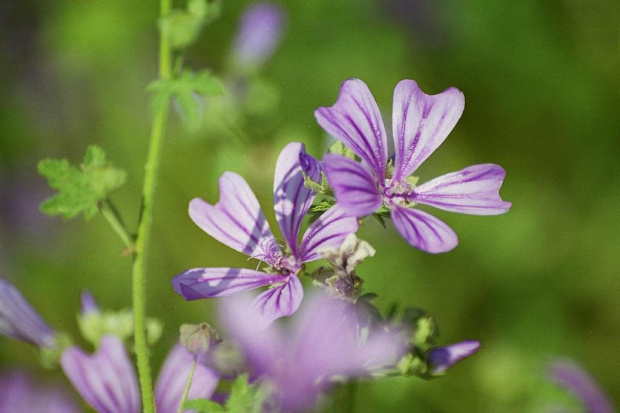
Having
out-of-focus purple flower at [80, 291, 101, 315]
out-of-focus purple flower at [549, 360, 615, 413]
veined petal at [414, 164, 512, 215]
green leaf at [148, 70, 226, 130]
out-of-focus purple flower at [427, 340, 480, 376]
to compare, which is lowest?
out-of-focus purple flower at [549, 360, 615, 413]

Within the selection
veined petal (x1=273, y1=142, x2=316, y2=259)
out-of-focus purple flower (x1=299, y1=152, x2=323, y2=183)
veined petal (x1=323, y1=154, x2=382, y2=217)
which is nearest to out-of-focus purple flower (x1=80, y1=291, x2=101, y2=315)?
veined petal (x1=273, y1=142, x2=316, y2=259)

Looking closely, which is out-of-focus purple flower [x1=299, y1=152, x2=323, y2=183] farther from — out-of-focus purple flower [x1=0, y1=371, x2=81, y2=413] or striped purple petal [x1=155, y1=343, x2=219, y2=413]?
out-of-focus purple flower [x1=0, y1=371, x2=81, y2=413]

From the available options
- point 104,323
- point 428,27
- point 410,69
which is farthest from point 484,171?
point 428,27

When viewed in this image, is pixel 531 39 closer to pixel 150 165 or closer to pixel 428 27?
pixel 428 27

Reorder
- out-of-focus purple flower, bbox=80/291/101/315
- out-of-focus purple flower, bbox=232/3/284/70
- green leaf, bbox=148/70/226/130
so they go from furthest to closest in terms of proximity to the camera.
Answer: out-of-focus purple flower, bbox=232/3/284/70
out-of-focus purple flower, bbox=80/291/101/315
green leaf, bbox=148/70/226/130

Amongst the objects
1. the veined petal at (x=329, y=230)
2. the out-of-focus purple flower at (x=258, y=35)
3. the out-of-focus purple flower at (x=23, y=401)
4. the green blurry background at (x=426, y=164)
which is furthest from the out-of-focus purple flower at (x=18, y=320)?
the green blurry background at (x=426, y=164)

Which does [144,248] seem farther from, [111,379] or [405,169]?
[405,169]
